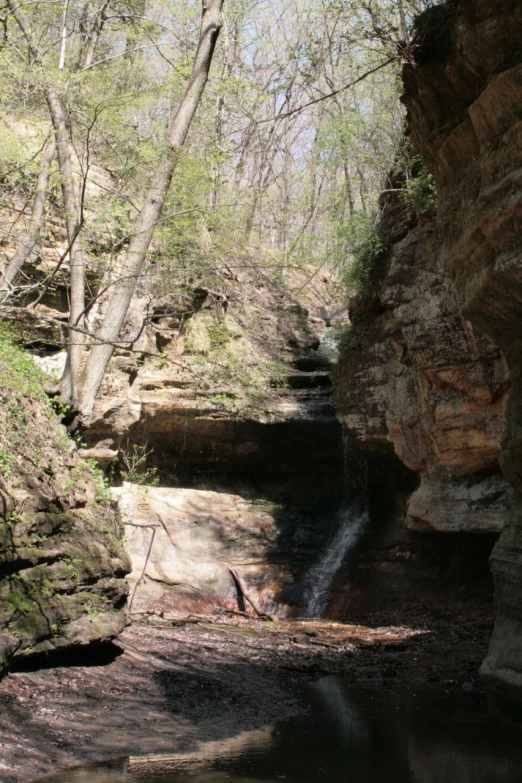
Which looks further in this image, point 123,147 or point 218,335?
point 218,335

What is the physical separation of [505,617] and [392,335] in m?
7.78

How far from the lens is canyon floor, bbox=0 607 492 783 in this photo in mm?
5785

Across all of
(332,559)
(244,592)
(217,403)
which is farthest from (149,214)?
(332,559)

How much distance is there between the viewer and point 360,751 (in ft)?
19.8

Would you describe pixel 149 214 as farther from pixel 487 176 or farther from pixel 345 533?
pixel 345 533

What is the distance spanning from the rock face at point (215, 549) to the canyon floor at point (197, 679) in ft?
5.11

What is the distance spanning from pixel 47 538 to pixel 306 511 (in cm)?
1041

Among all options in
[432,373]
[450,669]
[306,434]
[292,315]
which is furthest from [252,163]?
[450,669]

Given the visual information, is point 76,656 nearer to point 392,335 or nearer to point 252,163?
point 392,335

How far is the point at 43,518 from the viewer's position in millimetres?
7395

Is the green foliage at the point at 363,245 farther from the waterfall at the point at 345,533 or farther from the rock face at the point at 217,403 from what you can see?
the waterfall at the point at 345,533

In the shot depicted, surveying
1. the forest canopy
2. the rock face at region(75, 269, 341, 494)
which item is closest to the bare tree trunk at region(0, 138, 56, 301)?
the forest canopy

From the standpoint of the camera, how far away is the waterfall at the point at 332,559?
1427 centimetres

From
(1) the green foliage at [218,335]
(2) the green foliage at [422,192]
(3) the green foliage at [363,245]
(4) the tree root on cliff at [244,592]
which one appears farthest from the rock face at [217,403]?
(2) the green foliage at [422,192]
